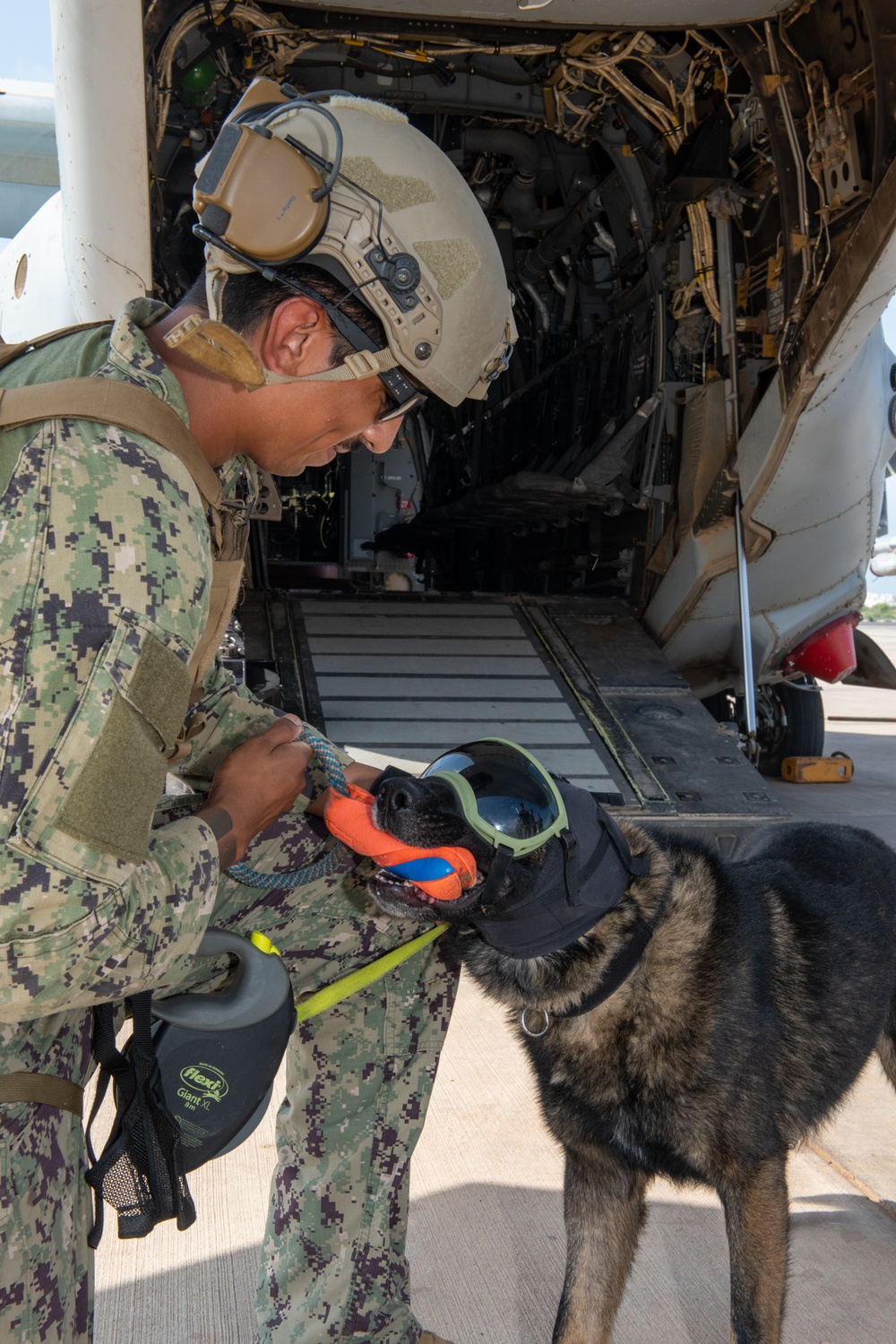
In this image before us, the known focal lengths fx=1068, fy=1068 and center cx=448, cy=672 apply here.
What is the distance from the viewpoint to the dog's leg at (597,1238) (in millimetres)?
1945

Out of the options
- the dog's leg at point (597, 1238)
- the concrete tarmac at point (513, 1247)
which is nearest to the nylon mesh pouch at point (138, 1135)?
the concrete tarmac at point (513, 1247)

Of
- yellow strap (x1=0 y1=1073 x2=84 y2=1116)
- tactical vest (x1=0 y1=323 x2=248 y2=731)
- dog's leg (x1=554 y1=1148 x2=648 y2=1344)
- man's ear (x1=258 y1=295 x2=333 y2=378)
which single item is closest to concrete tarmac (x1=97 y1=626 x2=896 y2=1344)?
dog's leg (x1=554 y1=1148 x2=648 y2=1344)

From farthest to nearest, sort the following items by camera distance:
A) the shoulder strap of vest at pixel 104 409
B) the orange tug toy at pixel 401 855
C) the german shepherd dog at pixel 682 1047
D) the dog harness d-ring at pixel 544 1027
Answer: the dog harness d-ring at pixel 544 1027, the german shepherd dog at pixel 682 1047, the orange tug toy at pixel 401 855, the shoulder strap of vest at pixel 104 409

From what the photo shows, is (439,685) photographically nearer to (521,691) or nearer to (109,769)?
(521,691)

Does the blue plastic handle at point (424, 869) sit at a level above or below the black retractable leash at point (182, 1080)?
above

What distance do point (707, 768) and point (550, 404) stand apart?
3.52 meters

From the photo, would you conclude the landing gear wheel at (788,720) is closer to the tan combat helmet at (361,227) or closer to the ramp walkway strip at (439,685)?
the ramp walkway strip at (439,685)

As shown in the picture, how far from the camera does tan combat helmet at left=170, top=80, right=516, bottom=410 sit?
4.38ft

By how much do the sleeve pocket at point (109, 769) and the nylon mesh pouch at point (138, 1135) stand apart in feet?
1.46

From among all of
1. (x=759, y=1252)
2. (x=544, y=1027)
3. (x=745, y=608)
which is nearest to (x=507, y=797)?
(x=544, y=1027)

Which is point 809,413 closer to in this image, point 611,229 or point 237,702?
point 611,229

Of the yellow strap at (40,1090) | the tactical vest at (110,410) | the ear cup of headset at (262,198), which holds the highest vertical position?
the ear cup of headset at (262,198)

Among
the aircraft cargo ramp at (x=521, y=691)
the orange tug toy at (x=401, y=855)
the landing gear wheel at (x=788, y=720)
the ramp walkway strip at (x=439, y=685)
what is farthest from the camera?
the landing gear wheel at (x=788, y=720)

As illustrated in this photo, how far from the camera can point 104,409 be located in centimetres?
120
